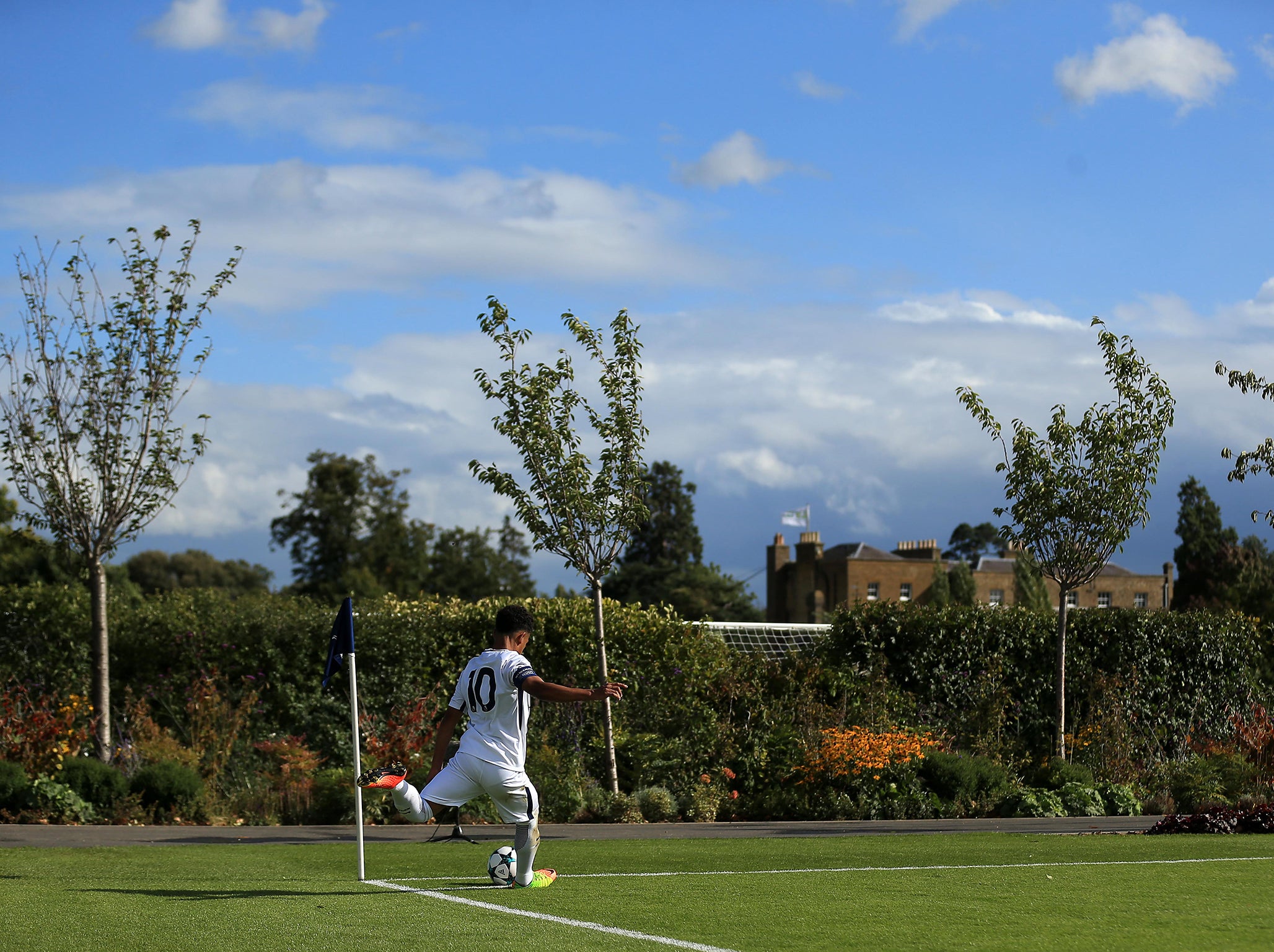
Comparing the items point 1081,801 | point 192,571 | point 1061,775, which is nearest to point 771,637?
point 1061,775

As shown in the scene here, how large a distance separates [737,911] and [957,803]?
974 cm

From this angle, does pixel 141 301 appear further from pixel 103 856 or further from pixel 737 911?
pixel 737 911

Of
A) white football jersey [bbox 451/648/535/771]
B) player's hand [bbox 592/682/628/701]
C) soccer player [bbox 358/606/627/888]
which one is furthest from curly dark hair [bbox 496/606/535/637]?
player's hand [bbox 592/682/628/701]

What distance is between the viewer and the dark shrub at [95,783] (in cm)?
1501

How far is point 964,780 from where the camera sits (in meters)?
16.8

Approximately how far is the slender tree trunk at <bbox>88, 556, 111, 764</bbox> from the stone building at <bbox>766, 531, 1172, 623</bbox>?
67.0 metres

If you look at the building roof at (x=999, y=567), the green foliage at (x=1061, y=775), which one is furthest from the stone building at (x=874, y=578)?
the green foliage at (x=1061, y=775)

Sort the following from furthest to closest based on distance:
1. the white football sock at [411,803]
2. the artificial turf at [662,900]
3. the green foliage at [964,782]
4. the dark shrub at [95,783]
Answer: the green foliage at [964,782] → the dark shrub at [95,783] → the white football sock at [411,803] → the artificial turf at [662,900]

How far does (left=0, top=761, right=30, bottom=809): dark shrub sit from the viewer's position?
48.0 ft

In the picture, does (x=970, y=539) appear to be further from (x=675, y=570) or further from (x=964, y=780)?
(x=964, y=780)

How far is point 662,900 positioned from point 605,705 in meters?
8.99

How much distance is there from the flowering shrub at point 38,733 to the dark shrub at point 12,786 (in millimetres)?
663

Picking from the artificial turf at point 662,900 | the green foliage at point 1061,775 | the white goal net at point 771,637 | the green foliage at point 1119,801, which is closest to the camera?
the artificial turf at point 662,900

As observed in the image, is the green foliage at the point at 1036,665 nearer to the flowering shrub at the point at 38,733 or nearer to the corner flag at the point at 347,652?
the flowering shrub at the point at 38,733
